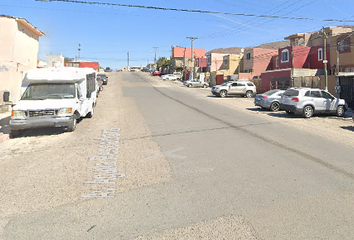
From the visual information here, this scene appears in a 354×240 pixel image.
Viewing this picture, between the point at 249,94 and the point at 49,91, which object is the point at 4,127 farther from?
the point at 249,94

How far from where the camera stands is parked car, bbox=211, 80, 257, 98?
26.3 meters

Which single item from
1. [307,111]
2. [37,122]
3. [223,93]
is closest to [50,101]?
[37,122]

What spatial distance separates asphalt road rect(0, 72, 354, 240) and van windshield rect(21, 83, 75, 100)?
1978 millimetres

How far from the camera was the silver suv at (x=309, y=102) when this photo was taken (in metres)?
13.8

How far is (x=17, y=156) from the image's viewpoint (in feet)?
22.8

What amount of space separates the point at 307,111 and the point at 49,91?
12742 millimetres

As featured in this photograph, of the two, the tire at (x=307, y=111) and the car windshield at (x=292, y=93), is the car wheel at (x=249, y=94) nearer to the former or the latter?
the car windshield at (x=292, y=93)

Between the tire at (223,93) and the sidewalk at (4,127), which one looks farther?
the tire at (223,93)

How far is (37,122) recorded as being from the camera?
28.6ft

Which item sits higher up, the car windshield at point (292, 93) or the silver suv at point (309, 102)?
the car windshield at point (292, 93)

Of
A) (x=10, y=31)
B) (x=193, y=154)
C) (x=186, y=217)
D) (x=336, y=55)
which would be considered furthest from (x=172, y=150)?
(x=336, y=55)

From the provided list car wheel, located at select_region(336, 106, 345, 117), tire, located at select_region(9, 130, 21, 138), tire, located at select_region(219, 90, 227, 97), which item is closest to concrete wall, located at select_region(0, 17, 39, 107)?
tire, located at select_region(9, 130, 21, 138)

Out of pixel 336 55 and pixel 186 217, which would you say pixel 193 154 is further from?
pixel 336 55

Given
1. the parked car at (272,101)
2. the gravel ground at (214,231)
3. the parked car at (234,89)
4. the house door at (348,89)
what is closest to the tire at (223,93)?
the parked car at (234,89)
